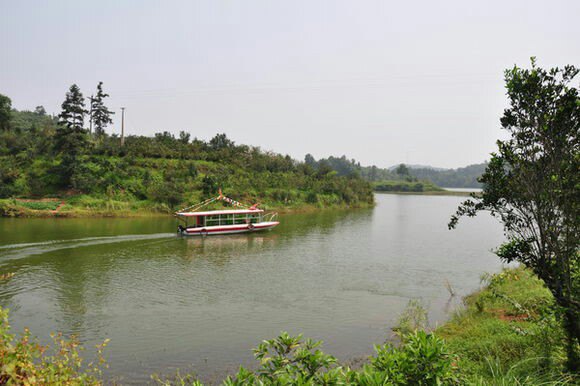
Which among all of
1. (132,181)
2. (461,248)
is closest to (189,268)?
(461,248)

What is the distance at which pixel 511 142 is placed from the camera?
312 inches

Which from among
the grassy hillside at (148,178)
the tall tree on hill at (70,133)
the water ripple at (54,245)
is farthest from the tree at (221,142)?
the water ripple at (54,245)

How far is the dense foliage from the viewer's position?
154 feet

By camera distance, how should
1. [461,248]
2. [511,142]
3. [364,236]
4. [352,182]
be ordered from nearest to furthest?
[511,142], [461,248], [364,236], [352,182]

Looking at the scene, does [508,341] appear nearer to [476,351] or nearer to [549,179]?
[476,351]

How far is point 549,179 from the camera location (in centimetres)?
718

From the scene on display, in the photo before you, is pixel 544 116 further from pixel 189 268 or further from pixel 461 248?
pixel 461 248

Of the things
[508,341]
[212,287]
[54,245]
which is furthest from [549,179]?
[54,245]

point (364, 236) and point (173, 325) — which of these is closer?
point (173, 325)

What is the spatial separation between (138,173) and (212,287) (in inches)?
1476

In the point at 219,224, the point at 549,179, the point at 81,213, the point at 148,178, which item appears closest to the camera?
the point at 549,179

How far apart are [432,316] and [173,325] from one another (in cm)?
994

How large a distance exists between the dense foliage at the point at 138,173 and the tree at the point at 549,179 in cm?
Result: 4408

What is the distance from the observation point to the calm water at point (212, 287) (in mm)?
12703
